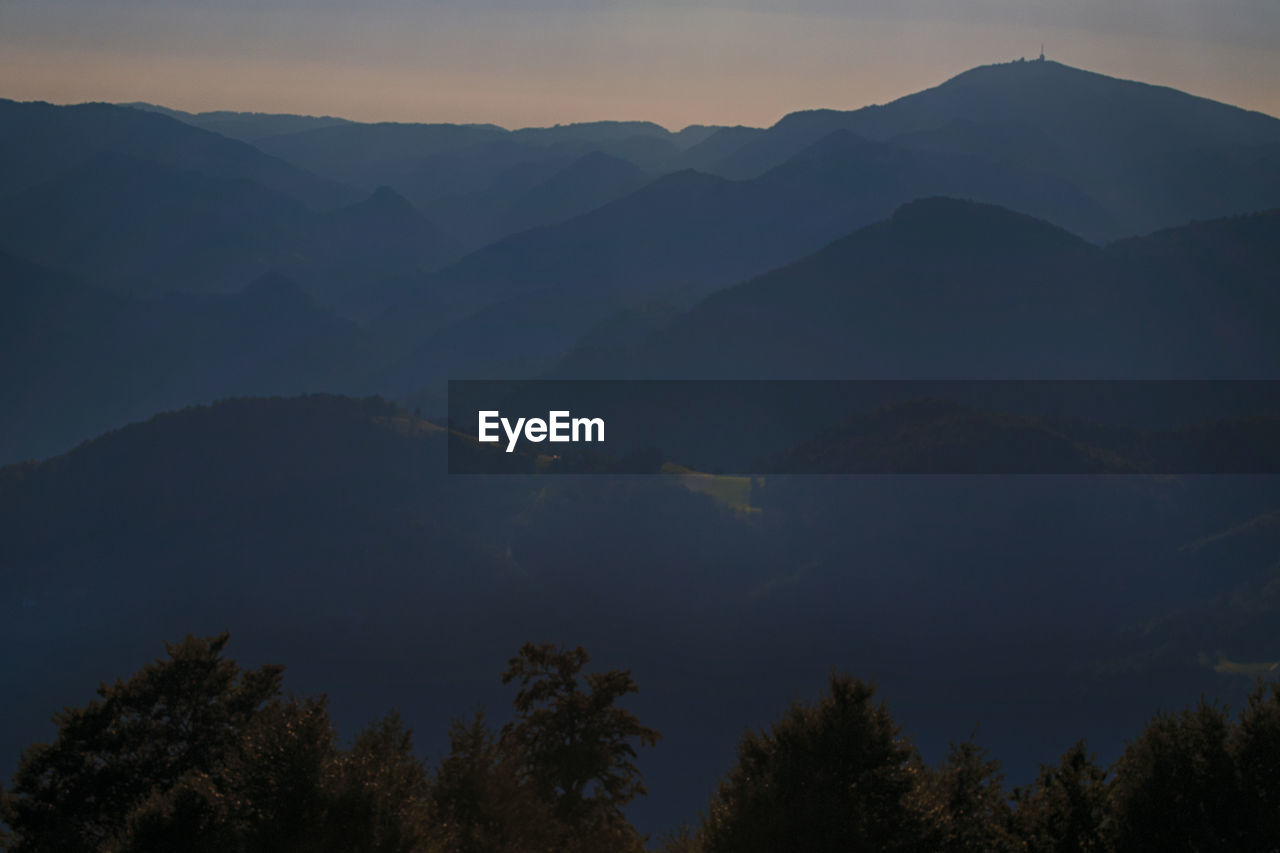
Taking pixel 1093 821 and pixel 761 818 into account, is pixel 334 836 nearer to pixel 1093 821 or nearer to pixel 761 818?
pixel 761 818

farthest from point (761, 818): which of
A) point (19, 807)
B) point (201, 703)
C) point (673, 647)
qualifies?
point (673, 647)

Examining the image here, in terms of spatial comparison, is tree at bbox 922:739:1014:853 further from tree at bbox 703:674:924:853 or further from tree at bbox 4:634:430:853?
tree at bbox 4:634:430:853

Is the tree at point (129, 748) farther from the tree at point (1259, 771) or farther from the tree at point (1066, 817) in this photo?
the tree at point (1259, 771)

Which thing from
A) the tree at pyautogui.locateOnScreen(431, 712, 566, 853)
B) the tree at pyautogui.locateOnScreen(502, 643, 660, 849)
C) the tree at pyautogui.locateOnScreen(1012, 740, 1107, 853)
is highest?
the tree at pyautogui.locateOnScreen(502, 643, 660, 849)

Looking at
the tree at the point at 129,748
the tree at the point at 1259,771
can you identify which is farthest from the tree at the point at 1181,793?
the tree at the point at 129,748

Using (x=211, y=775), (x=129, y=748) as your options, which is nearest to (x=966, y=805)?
(x=211, y=775)

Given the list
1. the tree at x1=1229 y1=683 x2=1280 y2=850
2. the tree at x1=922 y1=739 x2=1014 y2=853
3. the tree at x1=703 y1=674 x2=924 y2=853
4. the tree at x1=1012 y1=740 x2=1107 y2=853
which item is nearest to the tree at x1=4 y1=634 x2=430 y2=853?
the tree at x1=703 y1=674 x2=924 y2=853
